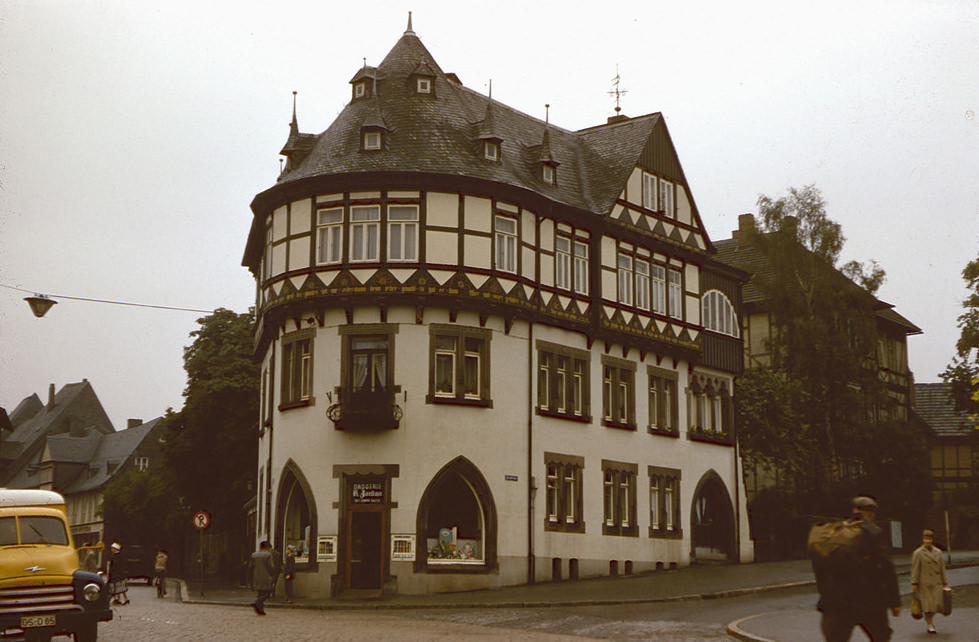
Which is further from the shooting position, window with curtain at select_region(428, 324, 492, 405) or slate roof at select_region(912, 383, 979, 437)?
slate roof at select_region(912, 383, 979, 437)

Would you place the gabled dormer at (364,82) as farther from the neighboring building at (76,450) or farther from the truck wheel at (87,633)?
the neighboring building at (76,450)

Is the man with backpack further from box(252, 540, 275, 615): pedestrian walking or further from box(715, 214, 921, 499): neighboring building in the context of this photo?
box(715, 214, 921, 499): neighboring building

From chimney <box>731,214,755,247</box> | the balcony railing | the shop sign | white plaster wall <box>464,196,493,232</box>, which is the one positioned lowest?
the shop sign

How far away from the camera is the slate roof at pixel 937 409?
75312 millimetres

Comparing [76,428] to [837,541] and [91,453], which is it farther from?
[837,541]

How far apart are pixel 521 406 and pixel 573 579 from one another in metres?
5.77

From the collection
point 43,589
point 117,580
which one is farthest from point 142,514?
point 43,589

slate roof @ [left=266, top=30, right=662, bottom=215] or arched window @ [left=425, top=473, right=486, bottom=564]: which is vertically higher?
slate roof @ [left=266, top=30, right=662, bottom=215]

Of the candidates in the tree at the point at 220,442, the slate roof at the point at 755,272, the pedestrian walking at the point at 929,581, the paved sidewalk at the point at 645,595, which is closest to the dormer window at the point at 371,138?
the paved sidewalk at the point at 645,595

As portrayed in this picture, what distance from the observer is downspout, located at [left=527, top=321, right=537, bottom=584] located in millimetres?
38719

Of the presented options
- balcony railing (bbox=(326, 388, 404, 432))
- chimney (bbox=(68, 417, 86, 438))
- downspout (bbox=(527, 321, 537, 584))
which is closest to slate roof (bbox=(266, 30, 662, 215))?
downspout (bbox=(527, 321, 537, 584))

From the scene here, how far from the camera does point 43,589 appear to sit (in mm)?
19734

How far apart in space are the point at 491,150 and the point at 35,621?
79.2ft

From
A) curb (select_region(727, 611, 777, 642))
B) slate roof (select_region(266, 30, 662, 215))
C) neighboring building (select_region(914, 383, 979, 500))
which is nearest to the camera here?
curb (select_region(727, 611, 777, 642))
